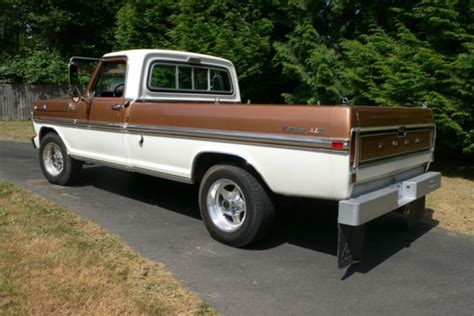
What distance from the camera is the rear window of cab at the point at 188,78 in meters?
6.27

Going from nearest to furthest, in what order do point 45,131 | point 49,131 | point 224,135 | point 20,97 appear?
point 224,135 → point 49,131 → point 45,131 → point 20,97

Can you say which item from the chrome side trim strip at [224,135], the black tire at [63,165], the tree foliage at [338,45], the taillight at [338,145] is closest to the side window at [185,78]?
the chrome side trim strip at [224,135]

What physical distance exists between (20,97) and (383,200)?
19.3m

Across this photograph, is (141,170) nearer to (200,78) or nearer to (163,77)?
(163,77)

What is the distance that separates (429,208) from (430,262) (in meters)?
2.04

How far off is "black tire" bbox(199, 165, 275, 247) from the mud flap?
839mm

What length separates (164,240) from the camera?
16.9 feet

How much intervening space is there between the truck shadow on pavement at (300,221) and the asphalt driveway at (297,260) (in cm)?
1

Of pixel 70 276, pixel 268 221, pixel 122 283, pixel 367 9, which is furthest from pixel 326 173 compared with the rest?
pixel 367 9

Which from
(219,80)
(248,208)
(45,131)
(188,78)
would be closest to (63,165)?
(45,131)

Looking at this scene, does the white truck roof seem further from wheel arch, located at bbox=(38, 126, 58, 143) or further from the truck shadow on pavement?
wheel arch, located at bbox=(38, 126, 58, 143)

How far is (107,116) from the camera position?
244 inches

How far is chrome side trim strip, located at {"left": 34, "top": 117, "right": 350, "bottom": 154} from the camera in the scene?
159 inches

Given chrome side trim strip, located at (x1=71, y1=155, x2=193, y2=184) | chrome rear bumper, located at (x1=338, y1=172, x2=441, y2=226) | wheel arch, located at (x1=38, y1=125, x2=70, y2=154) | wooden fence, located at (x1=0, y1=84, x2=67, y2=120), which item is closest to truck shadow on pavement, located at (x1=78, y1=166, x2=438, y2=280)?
chrome rear bumper, located at (x1=338, y1=172, x2=441, y2=226)
